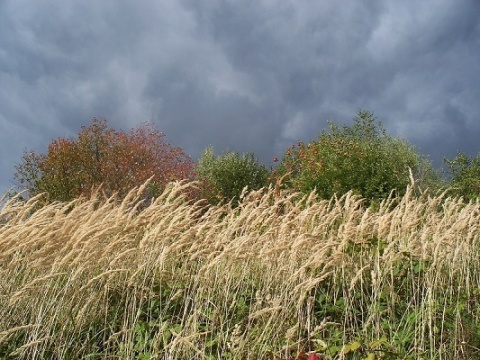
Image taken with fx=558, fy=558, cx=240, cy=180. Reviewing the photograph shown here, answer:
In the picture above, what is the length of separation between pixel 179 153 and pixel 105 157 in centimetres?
410

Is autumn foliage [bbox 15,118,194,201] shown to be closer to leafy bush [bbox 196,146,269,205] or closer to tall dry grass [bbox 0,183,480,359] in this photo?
leafy bush [bbox 196,146,269,205]

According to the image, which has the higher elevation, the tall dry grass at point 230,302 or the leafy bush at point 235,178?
the leafy bush at point 235,178

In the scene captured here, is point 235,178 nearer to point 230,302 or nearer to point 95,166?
point 95,166

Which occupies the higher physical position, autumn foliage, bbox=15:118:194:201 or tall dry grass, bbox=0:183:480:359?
autumn foliage, bbox=15:118:194:201

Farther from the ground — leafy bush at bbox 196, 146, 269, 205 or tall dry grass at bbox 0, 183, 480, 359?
leafy bush at bbox 196, 146, 269, 205

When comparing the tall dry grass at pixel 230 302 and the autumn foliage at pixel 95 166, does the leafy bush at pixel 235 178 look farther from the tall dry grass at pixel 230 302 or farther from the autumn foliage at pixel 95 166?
the tall dry grass at pixel 230 302

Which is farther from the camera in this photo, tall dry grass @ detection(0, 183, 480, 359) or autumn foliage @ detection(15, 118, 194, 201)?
autumn foliage @ detection(15, 118, 194, 201)

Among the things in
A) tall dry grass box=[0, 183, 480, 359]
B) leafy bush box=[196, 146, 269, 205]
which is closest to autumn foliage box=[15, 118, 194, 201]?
leafy bush box=[196, 146, 269, 205]

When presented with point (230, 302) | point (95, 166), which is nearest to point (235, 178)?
point (95, 166)

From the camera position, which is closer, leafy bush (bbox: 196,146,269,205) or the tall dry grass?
the tall dry grass

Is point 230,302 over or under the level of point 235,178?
under

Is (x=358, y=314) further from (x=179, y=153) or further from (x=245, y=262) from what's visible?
(x=179, y=153)

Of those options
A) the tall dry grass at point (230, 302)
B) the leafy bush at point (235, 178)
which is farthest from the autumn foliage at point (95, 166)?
the tall dry grass at point (230, 302)

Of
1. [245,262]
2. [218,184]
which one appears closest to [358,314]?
[245,262]
